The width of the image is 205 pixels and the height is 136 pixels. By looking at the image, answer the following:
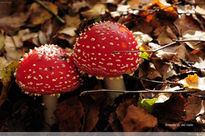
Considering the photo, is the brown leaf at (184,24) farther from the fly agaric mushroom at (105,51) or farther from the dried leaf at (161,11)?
the fly agaric mushroom at (105,51)

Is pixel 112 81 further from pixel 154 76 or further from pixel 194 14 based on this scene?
pixel 194 14

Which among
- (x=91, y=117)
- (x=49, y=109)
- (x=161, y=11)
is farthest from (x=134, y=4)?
(x=49, y=109)

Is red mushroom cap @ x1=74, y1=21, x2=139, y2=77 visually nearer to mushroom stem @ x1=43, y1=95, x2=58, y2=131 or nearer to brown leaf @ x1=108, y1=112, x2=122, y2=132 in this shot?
brown leaf @ x1=108, y1=112, x2=122, y2=132

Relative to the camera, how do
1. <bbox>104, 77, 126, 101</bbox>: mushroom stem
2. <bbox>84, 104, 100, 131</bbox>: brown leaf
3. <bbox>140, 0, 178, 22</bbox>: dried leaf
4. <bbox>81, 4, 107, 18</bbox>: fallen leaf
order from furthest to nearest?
<bbox>81, 4, 107, 18</bbox>: fallen leaf, <bbox>140, 0, 178, 22</bbox>: dried leaf, <bbox>104, 77, 126, 101</bbox>: mushroom stem, <bbox>84, 104, 100, 131</bbox>: brown leaf

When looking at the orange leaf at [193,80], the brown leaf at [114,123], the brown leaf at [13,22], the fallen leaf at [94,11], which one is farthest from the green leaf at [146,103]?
the brown leaf at [13,22]

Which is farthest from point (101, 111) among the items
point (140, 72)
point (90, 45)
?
point (90, 45)

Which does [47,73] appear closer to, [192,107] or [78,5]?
[192,107]

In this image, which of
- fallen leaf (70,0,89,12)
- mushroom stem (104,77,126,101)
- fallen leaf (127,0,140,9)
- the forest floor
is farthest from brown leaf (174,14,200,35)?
fallen leaf (70,0,89,12)
